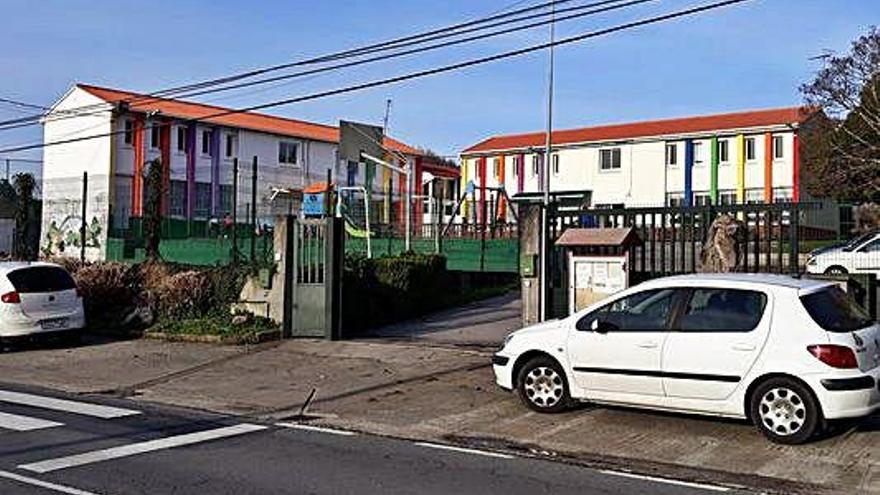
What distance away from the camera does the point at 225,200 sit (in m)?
35.4

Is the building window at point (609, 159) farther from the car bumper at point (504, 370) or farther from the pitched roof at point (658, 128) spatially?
the car bumper at point (504, 370)

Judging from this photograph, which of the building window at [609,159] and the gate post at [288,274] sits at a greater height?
the building window at [609,159]

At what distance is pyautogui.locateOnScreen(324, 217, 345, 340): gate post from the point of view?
55.5ft

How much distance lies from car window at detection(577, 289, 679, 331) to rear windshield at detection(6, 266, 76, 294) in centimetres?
1072

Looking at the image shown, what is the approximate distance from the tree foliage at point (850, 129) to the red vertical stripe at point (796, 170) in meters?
3.22

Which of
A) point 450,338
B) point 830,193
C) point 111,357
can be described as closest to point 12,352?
point 111,357

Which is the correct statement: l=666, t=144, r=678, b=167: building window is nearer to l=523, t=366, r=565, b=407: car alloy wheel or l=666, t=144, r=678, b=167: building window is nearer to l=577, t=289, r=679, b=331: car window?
l=523, t=366, r=565, b=407: car alloy wheel

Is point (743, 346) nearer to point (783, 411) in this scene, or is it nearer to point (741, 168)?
point (783, 411)

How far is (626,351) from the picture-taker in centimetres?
996

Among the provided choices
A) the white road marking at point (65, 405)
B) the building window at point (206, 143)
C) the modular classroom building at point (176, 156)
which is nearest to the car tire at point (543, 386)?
the white road marking at point (65, 405)

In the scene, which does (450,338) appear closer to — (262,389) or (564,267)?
(564,267)

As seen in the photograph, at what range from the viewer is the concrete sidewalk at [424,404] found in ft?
28.4

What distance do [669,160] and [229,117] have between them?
24.5 m

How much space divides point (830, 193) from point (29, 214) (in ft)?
104
